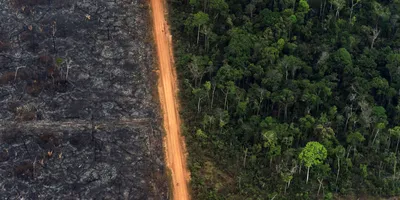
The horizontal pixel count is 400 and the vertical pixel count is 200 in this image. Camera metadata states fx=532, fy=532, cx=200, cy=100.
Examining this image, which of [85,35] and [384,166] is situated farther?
[85,35]

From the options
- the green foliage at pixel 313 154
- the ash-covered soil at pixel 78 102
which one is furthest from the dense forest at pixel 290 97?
the ash-covered soil at pixel 78 102

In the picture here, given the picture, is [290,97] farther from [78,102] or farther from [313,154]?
[78,102]

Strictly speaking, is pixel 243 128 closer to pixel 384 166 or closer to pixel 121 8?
pixel 384 166

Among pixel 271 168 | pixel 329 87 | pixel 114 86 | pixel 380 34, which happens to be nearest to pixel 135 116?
pixel 114 86

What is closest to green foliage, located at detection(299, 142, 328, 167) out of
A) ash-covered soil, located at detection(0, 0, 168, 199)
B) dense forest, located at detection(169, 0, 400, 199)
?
dense forest, located at detection(169, 0, 400, 199)

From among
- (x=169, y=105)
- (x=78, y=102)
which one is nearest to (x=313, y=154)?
(x=169, y=105)

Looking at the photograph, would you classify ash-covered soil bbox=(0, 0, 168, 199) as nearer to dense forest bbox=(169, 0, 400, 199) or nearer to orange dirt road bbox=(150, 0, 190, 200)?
orange dirt road bbox=(150, 0, 190, 200)
